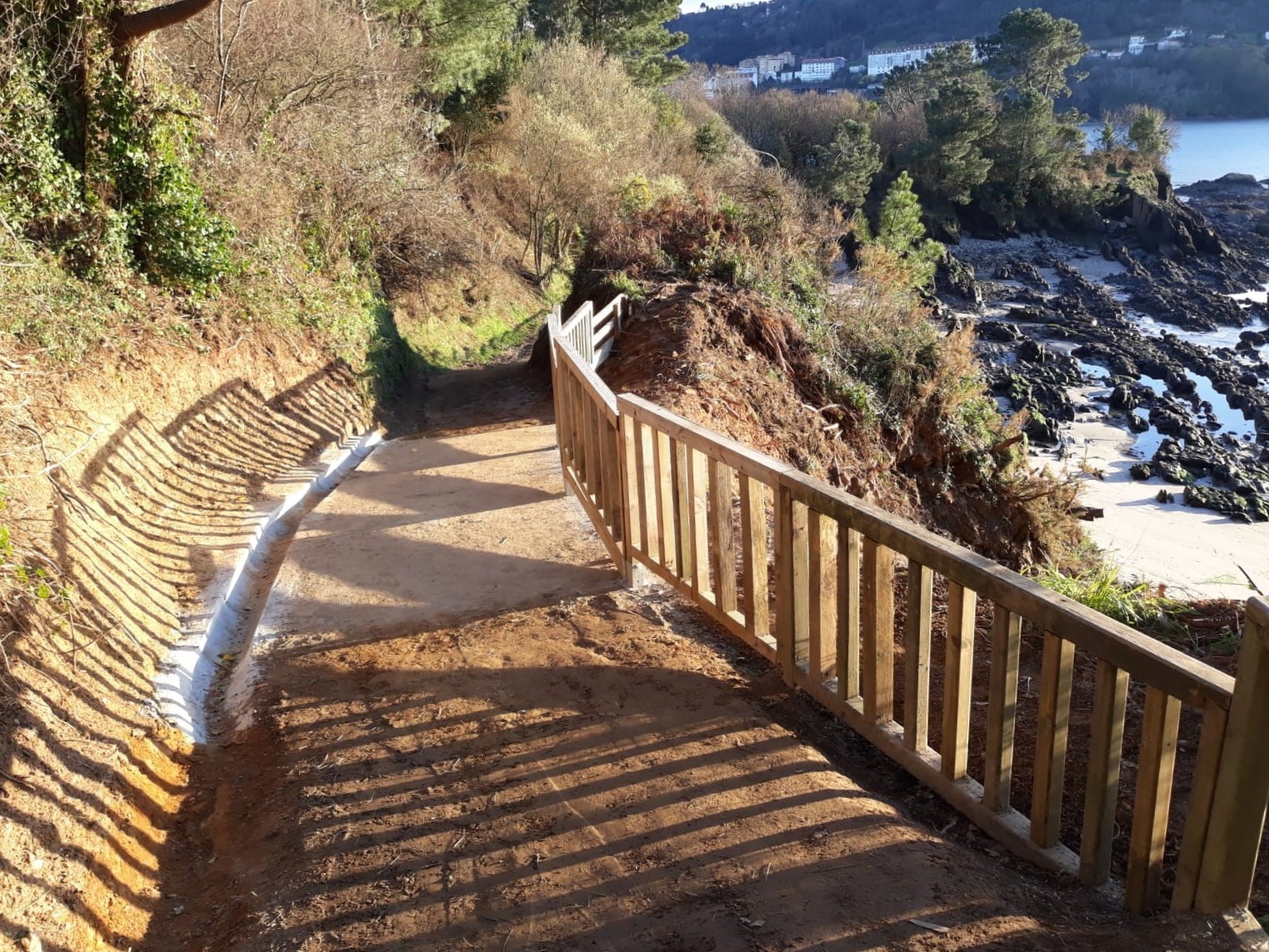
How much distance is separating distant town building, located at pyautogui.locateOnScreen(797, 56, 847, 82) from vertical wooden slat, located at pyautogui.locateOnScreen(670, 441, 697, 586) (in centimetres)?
15617

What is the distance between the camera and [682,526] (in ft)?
16.8

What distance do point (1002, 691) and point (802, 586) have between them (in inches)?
45.0

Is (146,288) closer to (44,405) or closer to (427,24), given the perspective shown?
(44,405)

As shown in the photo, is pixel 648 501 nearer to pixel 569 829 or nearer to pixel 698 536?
pixel 698 536

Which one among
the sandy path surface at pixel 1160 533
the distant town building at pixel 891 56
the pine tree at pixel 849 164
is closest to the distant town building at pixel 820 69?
the distant town building at pixel 891 56

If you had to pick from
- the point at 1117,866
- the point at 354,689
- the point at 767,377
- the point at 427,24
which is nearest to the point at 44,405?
the point at 354,689

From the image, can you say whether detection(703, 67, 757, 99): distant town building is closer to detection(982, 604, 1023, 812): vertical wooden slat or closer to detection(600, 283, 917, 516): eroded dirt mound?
detection(600, 283, 917, 516): eroded dirt mound

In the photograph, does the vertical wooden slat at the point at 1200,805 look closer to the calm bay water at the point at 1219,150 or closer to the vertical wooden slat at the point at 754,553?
the vertical wooden slat at the point at 754,553

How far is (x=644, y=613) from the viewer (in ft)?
17.7

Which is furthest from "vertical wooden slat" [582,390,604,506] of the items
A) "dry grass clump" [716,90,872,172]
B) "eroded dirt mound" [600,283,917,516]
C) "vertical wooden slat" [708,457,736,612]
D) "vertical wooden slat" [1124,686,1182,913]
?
"dry grass clump" [716,90,872,172]

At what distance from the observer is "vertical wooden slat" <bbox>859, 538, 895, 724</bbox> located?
3760 mm

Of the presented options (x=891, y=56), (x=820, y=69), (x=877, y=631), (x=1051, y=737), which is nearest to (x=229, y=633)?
(x=877, y=631)

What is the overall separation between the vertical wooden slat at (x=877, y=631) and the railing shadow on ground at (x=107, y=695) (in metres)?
2.87

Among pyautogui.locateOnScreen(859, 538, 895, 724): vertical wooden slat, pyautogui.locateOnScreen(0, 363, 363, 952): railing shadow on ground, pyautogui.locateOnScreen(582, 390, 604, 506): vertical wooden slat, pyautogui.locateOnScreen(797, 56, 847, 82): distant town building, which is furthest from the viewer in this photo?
pyautogui.locateOnScreen(797, 56, 847, 82): distant town building
